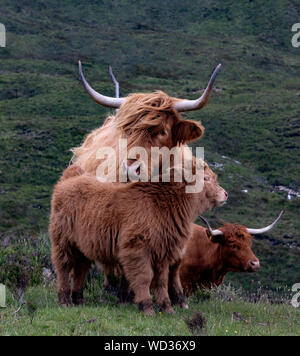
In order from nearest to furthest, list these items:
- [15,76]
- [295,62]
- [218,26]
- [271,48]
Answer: [15,76] → [295,62] → [271,48] → [218,26]

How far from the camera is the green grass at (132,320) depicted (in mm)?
5180

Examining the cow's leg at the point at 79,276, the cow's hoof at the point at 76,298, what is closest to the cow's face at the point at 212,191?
the cow's leg at the point at 79,276

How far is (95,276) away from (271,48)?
49.1 metres

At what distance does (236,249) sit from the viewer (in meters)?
8.09

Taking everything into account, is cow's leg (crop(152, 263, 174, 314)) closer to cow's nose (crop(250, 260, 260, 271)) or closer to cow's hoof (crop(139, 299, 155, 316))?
cow's hoof (crop(139, 299, 155, 316))

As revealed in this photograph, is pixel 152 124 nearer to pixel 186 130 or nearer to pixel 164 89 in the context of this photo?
pixel 186 130

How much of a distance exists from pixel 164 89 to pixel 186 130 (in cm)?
3170

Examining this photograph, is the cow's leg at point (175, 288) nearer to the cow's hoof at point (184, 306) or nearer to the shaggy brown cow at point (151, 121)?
the cow's hoof at point (184, 306)

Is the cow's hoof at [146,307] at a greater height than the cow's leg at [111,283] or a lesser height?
greater

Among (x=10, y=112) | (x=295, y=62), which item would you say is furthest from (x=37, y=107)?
(x=295, y=62)

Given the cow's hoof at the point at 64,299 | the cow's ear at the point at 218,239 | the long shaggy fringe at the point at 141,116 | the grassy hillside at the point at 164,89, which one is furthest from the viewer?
the grassy hillside at the point at 164,89

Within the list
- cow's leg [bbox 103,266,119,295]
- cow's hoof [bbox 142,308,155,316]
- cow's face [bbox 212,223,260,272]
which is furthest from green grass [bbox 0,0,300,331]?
cow's hoof [bbox 142,308,155,316]
